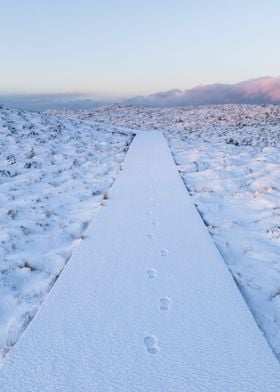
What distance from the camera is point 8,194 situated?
8.39m

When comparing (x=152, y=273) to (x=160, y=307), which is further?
(x=152, y=273)

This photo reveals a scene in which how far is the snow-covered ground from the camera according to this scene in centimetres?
432

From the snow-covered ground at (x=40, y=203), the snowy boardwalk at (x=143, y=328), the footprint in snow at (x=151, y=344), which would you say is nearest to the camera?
the snowy boardwalk at (x=143, y=328)

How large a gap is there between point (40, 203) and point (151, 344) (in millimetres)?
5098

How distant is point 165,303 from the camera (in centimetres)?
383

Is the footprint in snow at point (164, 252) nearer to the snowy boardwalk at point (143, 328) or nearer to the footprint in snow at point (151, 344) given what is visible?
the snowy boardwalk at point (143, 328)

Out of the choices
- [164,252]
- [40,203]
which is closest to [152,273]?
[164,252]

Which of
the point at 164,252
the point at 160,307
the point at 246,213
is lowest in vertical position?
the point at 246,213

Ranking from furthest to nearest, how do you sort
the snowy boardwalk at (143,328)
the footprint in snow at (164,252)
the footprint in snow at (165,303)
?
the footprint in snow at (164,252)
the footprint in snow at (165,303)
the snowy boardwalk at (143,328)

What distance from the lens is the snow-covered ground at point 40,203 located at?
14.2ft

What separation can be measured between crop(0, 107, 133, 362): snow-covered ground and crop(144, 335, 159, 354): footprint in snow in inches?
44.5

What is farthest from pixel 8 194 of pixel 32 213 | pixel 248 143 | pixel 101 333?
pixel 248 143

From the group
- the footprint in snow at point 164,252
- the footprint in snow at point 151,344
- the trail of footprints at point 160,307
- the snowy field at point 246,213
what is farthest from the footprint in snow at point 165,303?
the footprint in snow at point 164,252

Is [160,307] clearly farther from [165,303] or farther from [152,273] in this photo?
[152,273]
